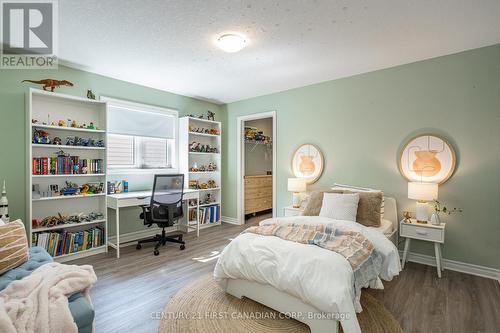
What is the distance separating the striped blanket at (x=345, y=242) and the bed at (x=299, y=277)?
8cm

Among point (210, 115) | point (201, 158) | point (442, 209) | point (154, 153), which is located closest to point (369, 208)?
point (442, 209)

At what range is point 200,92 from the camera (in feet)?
15.4

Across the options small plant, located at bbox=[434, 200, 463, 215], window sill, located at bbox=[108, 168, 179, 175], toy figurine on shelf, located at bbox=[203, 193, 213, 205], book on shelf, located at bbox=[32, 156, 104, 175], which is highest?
book on shelf, located at bbox=[32, 156, 104, 175]

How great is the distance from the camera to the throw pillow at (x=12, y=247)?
175 centimetres

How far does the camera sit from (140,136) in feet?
14.3

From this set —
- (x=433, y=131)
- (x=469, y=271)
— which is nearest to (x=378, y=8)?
(x=433, y=131)

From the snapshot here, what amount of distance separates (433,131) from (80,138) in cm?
459

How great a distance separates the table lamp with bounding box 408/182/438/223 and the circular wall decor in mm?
322

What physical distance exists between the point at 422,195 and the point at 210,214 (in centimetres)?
352

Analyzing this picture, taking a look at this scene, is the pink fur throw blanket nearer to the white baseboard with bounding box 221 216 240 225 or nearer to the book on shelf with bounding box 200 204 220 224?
the book on shelf with bounding box 200 204 220 224

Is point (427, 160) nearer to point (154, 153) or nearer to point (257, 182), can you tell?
point (257, 182)

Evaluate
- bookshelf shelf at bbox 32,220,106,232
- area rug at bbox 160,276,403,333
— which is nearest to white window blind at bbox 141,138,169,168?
bookshelf shelf at bbox 32,220,106,232

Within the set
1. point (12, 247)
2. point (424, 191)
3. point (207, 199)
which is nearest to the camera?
point (12, 247)

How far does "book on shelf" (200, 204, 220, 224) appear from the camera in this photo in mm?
4930
